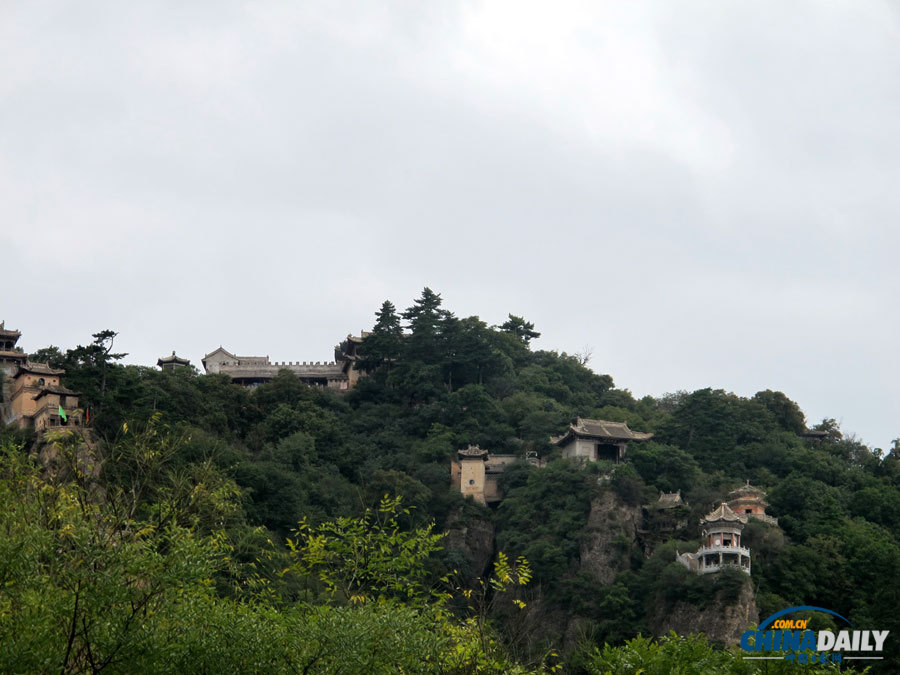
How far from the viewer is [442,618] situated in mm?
17578

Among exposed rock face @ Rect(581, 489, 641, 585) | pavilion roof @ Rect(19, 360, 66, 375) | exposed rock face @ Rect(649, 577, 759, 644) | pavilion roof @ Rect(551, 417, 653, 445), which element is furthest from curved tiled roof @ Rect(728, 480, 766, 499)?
pavilion roof @ Rect(19, 360, 66, 375)

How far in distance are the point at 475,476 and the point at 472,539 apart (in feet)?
12.2

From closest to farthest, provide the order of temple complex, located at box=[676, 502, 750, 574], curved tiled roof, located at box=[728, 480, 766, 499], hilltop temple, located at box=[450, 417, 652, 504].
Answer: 1. temple complex, located at box=[676, 502, 750, 574]
2. curved tiled roof, located at box=[728, 480, 766, 499]
3. hilltop temple, located at box=[450, 417, 652, 504]

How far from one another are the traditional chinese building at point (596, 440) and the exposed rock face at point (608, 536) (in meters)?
4.86

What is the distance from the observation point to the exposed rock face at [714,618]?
123 feet

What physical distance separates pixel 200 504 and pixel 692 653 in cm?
832

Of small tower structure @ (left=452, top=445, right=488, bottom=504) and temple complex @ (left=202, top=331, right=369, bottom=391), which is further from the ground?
temple complex @ (left=202, top=331, right=369, bottom=391)

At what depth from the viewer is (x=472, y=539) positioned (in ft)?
152

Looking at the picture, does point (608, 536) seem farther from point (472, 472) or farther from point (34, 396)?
point (34, 396)

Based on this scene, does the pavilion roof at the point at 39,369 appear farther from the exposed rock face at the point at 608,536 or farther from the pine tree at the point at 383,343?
the exposed rock face at the point at 608,536

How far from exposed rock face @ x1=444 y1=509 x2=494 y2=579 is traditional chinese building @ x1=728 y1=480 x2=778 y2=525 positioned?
9526mm

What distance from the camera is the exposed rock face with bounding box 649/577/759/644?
37.6 meters

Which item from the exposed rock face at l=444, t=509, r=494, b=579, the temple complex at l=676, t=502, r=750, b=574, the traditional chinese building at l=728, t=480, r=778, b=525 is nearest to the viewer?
the temple complex at l=676, t=502, r=750, b=574

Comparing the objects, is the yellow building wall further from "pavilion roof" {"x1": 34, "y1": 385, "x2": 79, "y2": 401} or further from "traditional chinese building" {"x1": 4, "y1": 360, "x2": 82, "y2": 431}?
"pavilion roof" {"x1": 34, "y1": 385, "x2": 79, "y2": 401}
